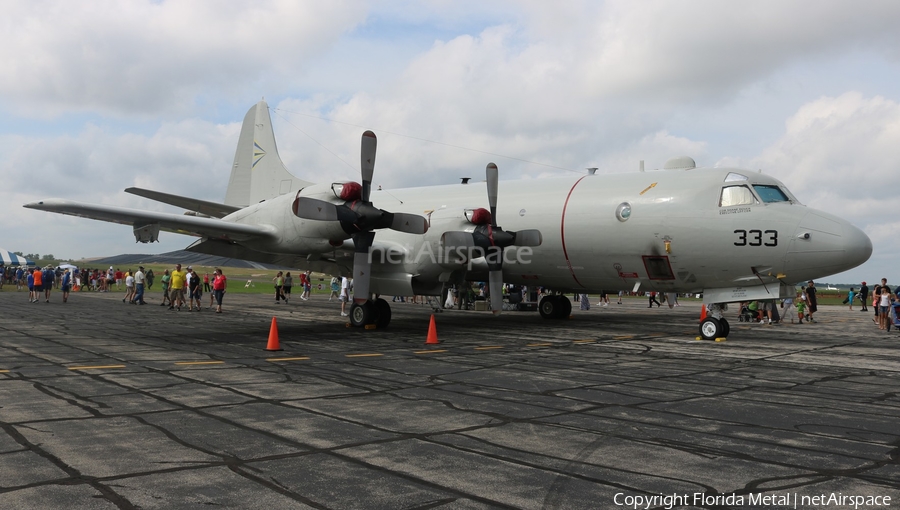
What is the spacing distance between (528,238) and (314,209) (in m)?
5.53

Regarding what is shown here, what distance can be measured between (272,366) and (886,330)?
18.8 meters

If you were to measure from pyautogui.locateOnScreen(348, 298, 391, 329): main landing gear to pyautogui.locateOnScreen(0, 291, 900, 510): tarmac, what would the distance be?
445 cm

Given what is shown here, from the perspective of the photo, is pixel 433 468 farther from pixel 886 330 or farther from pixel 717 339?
pixel 886 330

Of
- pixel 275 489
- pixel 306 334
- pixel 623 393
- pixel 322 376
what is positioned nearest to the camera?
pixel 275 489

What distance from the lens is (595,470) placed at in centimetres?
504

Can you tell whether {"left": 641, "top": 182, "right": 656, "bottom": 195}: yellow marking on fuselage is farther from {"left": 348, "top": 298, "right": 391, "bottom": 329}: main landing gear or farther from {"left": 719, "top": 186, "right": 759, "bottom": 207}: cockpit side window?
{"left": 348, "top": 298, "right": 391, "bottom": 329}: main landing gear

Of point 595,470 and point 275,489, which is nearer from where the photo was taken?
point 275,489

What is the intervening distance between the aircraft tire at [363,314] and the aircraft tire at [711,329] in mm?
8292

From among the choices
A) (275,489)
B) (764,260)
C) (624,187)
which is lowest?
(275,489)

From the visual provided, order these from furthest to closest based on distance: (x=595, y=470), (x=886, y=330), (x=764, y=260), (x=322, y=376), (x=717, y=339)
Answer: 1. (x=886, y=330)
2. (x=717, y=339)
3. (x=764, y=260)
4. (x=322, y=376)
5. (x=595, y=470)

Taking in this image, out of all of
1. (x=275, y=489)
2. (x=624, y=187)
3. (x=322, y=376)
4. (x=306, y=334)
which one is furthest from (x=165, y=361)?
(x=624, y=187)

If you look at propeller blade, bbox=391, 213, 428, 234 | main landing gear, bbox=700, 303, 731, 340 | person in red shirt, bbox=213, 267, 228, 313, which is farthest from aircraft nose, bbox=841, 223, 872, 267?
person in red shirt, bbox=213, 267, 228, 313

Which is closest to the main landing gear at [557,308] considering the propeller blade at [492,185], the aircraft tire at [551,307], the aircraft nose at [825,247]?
the aircraft tire at [551,307]

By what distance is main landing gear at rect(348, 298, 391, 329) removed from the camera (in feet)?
57.6
